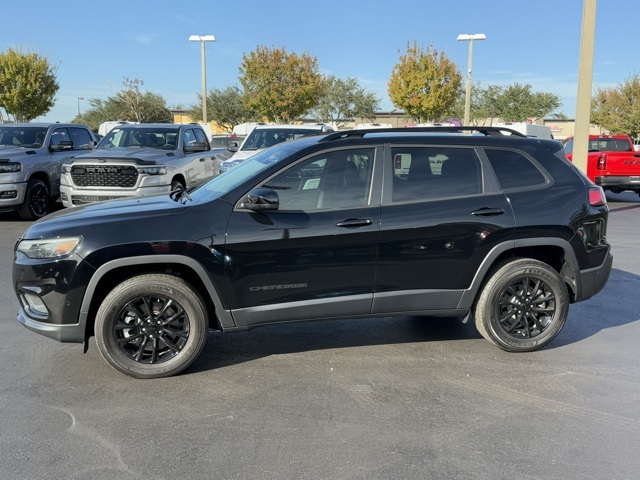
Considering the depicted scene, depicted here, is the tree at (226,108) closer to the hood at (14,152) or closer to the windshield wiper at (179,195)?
the hood at (14,152)

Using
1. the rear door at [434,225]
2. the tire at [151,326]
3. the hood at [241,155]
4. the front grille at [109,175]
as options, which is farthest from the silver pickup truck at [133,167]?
the rear door at [434,225]

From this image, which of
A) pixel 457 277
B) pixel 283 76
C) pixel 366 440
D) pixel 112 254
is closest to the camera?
pixel 366 440

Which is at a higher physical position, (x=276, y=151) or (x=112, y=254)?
(x=276, y=151)

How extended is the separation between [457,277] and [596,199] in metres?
1.47

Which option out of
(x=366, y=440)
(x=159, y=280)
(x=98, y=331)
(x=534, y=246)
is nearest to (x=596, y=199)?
(x=534, y=246)

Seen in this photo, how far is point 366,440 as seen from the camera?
351 cm

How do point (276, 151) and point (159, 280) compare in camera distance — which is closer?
point (159, 280)

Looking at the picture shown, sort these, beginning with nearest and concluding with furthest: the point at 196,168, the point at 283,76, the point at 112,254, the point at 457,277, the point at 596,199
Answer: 1. the point at 112,254
2. the point at 457,277
3. the point at 596,199
4. the point at 196,168
5. the point at 283,76

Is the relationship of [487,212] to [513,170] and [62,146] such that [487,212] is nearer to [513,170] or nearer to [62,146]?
[513,170]

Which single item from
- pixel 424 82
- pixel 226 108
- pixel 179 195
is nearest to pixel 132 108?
pixel 226 108

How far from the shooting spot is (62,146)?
12.6 metres

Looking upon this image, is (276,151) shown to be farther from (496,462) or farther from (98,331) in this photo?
(496,462)

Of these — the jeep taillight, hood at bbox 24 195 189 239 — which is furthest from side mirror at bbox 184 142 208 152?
the jeep taillight

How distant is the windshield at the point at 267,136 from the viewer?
1333cm
